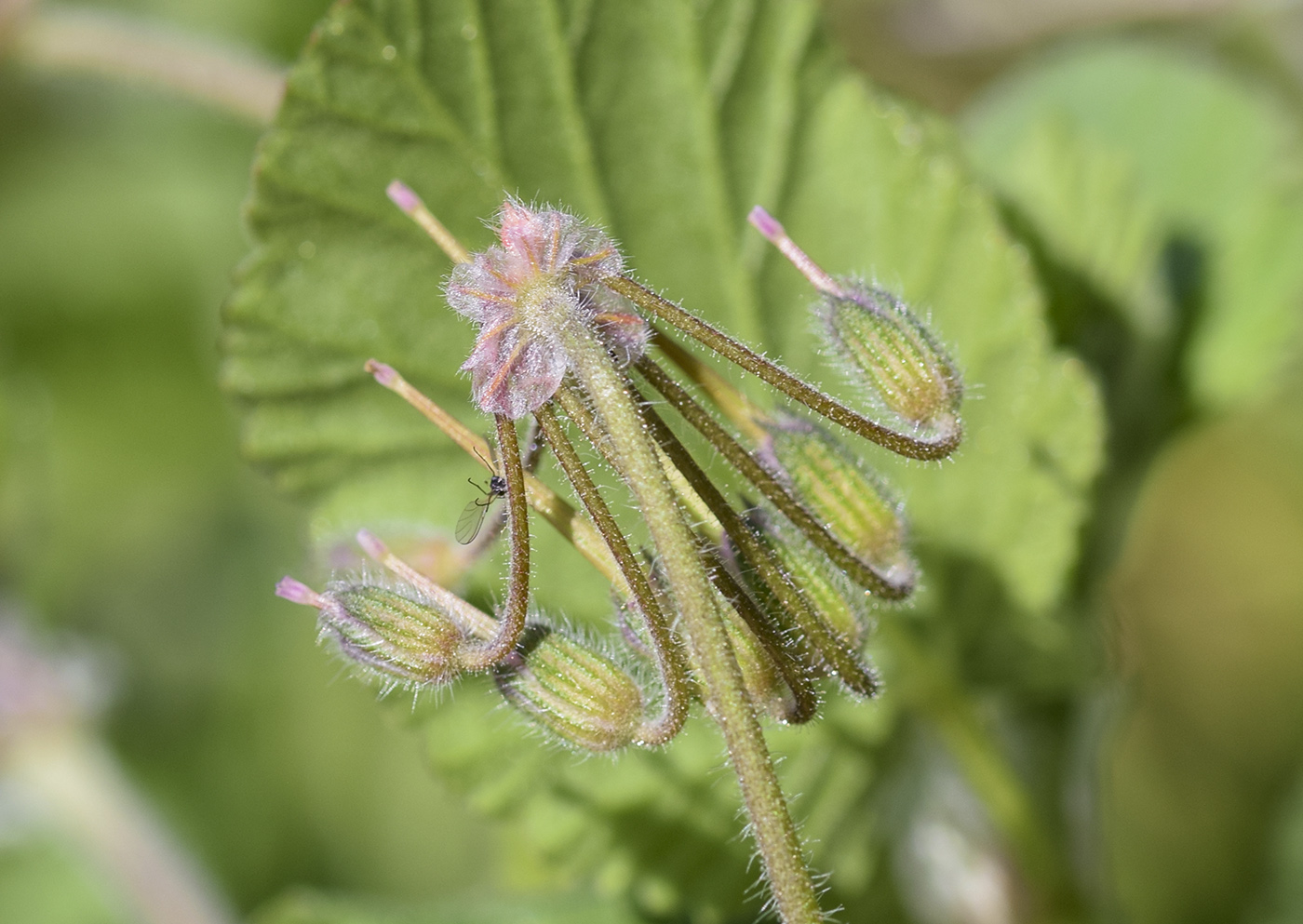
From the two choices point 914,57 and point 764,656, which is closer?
point 764,656

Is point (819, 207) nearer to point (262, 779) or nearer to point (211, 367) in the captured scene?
point (262, 779)

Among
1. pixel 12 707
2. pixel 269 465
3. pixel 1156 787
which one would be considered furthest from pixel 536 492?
pixel 1156 787

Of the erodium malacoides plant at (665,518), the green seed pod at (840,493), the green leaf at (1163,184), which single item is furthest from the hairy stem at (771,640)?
the green leaf at (1163,184)

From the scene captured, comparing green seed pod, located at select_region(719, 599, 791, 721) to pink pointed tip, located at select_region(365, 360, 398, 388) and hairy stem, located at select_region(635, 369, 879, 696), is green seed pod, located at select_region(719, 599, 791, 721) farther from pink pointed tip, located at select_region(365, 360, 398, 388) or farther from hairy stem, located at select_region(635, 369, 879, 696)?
pink pointed tip, located at select_region(365, 360, 398, 388)

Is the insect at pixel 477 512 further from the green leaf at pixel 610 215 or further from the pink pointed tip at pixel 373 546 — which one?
the green leaf at pixel 610 215

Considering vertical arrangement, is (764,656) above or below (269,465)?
below

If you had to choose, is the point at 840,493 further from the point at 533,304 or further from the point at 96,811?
the point at 96,811
